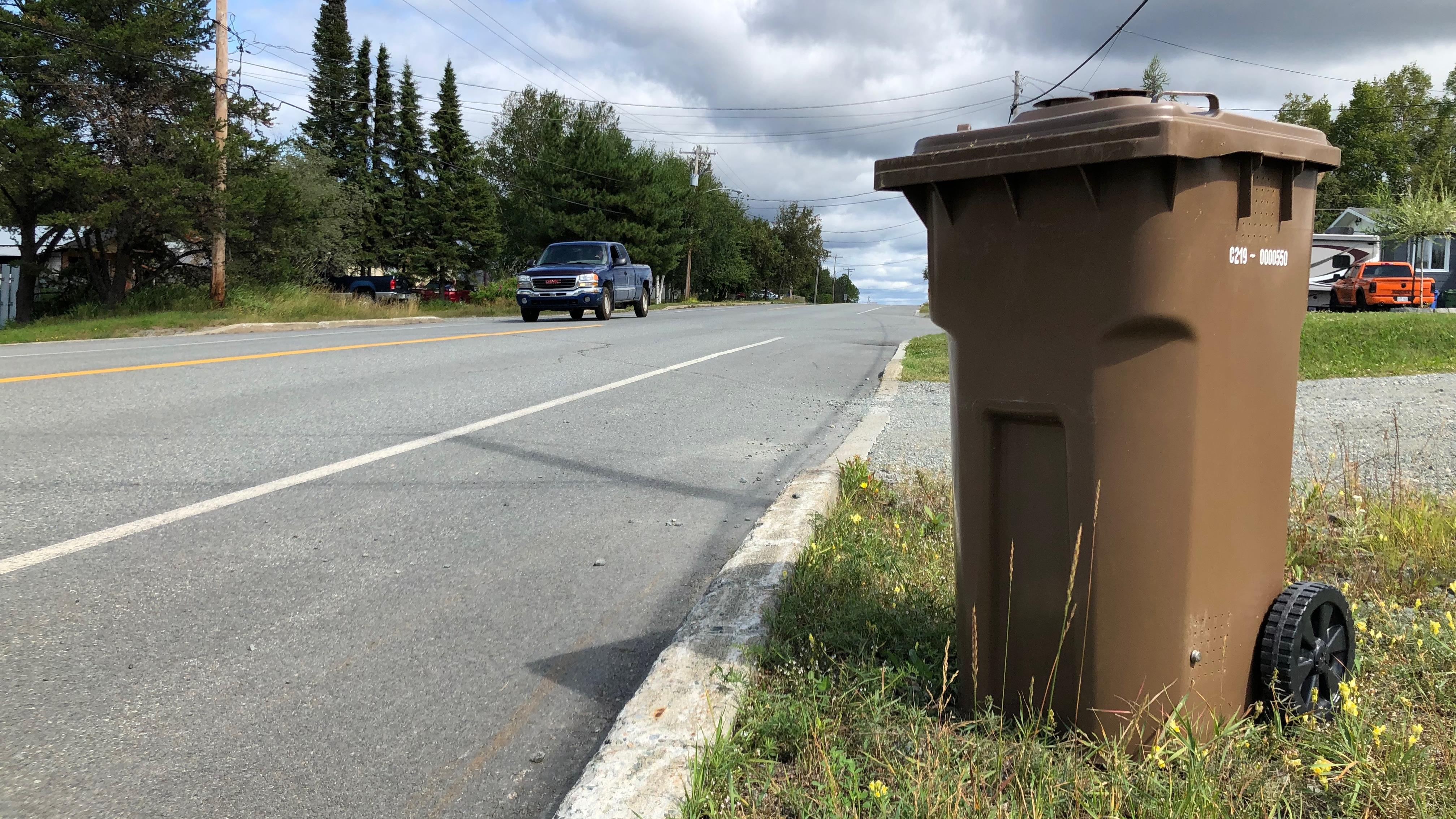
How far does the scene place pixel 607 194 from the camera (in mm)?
51375

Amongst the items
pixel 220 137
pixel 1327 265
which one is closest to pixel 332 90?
pixel 220 137

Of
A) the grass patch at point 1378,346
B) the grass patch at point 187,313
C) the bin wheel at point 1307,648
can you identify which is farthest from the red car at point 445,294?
the bin wheel at point 1307,648

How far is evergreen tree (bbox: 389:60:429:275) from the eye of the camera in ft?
199

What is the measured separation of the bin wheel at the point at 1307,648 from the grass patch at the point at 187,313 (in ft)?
61.1

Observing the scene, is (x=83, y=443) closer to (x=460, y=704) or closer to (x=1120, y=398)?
(x=460, y=704)

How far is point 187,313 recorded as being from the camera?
2128 centimetres

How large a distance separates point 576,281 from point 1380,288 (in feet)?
68.1

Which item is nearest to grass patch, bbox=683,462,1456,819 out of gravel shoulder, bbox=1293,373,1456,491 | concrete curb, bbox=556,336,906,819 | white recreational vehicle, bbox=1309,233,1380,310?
concrete curb, bbox=556,336,906,819

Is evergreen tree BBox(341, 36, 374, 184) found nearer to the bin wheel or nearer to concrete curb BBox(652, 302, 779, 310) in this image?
concrete curb BBox(652, 302, 779, 310)

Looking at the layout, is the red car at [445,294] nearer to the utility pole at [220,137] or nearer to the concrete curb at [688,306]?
the concrete curb at [688,306]

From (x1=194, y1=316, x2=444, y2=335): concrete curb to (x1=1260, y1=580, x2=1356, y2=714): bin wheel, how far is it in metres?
19.9

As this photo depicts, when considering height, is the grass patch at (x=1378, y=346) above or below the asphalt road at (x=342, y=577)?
above

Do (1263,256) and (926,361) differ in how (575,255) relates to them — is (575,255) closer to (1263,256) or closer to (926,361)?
(926,361)

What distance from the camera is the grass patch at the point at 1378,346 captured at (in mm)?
10398
